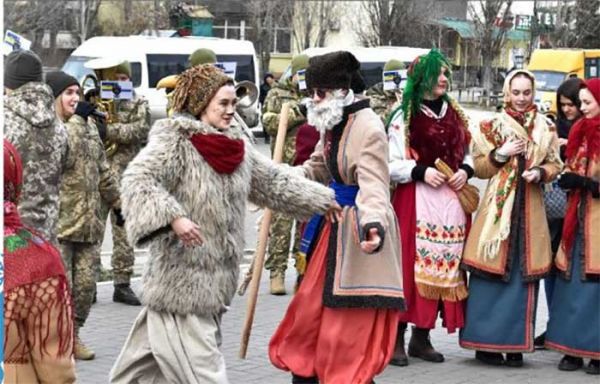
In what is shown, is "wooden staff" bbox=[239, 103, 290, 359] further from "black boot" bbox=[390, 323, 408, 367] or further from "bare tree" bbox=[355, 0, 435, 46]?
"bare tree" bbox=[355, 0, 435, 46]

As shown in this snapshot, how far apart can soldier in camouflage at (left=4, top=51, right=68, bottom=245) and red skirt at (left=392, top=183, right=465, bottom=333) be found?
2111 mm

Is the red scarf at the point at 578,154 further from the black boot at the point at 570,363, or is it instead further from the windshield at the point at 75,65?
the windshield at the point at 75,65

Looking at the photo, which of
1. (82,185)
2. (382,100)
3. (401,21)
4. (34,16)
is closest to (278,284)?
(382,100)

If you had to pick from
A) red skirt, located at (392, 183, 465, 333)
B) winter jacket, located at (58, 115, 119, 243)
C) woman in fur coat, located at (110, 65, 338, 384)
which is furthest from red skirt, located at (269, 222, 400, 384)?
winter jacket, located at (58, 115, 119, 243)

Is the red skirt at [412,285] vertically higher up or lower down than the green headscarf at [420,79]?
lower down

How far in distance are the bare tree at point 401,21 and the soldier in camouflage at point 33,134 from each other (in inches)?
1342

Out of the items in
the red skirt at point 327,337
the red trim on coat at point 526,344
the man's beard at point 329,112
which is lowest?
the red trim on coat at point 526,344

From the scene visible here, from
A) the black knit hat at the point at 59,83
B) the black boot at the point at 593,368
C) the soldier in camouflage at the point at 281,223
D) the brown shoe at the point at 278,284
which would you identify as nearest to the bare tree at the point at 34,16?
the soldier in camouflage at the point at 281,223

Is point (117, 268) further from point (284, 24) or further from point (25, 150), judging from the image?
point (284, 24)

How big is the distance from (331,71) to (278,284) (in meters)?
4.09

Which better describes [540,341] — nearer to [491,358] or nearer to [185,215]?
[491,358]

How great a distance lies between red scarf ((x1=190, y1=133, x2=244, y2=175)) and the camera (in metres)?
5.93

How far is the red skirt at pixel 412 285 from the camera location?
315 inches

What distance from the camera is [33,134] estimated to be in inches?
284
